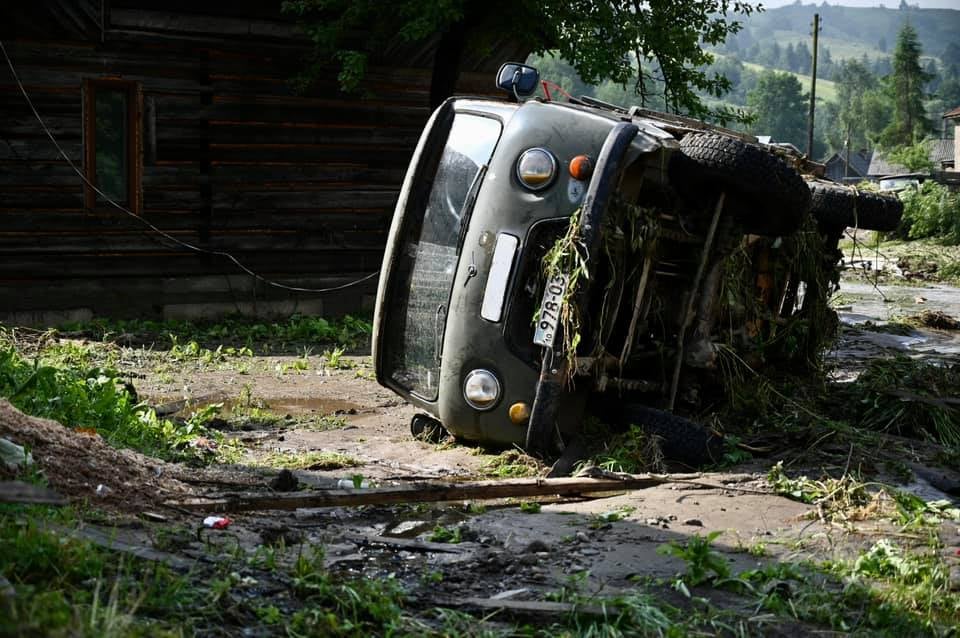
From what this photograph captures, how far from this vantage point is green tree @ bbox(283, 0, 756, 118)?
14.0 metres

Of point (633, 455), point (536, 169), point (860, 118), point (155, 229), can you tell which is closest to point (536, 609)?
point (633, 455)

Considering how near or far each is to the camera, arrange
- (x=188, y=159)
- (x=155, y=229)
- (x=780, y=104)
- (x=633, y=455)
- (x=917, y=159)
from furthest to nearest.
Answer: (x=780, y=104), (x=917, y=159), (x=188, y=159), (x=155, y=229), (x=633, y=455)

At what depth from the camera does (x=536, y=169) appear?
7156 mm

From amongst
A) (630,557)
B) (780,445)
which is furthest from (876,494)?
(630,557)

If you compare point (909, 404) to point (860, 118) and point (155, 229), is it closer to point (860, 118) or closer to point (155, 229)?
point (155, 229)

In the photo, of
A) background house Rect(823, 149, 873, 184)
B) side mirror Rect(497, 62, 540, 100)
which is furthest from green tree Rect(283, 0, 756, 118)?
background house Rect(823, 149, 873, 184)

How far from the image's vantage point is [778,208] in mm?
7148

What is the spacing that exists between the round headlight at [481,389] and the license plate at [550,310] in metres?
0.41

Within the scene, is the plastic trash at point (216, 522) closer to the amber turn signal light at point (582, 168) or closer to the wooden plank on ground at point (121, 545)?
the wooden plank on ground at point (121, 545)

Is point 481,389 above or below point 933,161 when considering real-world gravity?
below

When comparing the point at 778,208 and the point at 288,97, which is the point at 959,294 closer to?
the point at 288,97

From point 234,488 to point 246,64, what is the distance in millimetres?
9447

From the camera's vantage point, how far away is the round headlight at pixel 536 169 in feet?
23.4

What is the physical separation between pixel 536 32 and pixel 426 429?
7843mm
